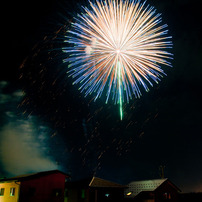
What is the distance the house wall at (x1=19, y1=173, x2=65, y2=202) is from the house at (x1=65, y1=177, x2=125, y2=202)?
9.19 feet

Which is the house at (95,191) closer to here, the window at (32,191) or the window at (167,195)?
the window at (32,191)

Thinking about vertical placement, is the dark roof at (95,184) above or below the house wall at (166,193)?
above

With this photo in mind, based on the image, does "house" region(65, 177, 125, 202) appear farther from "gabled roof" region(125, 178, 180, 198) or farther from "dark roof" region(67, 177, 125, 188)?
"gabled roof" region(125, 178, 180, 198)

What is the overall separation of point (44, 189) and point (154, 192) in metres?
15.9

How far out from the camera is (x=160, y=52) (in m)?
17.1

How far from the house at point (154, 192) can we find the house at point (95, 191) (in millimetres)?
4780

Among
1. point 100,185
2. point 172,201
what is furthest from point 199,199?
point 100,185

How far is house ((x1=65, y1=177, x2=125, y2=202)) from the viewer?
28969 mm

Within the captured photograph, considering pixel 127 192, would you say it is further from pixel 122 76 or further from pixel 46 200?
pixel 122 76

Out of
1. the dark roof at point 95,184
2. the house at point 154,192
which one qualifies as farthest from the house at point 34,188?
the house at point 154,192

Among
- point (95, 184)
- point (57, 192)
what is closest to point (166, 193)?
point (95, 184)

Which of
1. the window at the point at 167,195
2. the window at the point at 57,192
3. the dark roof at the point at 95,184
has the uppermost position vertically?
the dark roof at the point at 95,184

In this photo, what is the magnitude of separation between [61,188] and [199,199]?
79.2 feet

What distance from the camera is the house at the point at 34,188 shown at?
25359 millimetres
